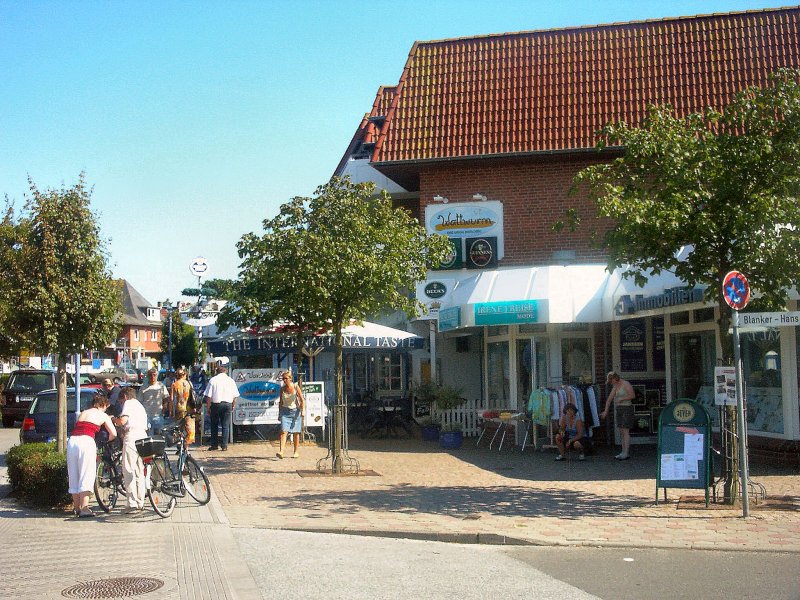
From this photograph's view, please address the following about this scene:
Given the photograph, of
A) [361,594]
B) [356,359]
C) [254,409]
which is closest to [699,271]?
[361,594]

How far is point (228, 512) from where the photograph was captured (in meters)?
11.7

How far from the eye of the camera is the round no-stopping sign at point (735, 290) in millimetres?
10750

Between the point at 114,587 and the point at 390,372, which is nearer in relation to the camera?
the point at 114,587

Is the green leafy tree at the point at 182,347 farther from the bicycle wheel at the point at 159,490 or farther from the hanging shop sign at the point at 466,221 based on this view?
the bicycle wheel at the point at 159,490

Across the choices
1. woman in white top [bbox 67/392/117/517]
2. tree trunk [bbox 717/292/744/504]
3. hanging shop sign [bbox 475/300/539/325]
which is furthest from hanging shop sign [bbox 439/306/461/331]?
woman in white top [bbox 67/392/117/517]

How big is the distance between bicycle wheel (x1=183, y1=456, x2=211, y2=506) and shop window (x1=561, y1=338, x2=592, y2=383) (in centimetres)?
954

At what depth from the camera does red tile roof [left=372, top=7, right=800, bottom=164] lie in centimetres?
2166

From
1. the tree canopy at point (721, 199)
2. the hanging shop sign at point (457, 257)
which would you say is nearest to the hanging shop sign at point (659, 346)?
the hanging shop sign at point (457, 257)

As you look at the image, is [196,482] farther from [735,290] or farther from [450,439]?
[450,439]

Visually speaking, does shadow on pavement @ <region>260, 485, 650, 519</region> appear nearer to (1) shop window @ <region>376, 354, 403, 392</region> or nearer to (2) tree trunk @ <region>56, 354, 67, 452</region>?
(2) tree trunk @ <region>56, 354, 67, 452</region>

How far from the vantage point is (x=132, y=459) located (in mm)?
11453

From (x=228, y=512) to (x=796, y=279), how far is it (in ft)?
24.8

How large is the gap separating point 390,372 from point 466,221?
350 inches

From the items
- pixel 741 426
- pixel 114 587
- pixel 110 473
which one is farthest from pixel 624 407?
pixel 114 587
